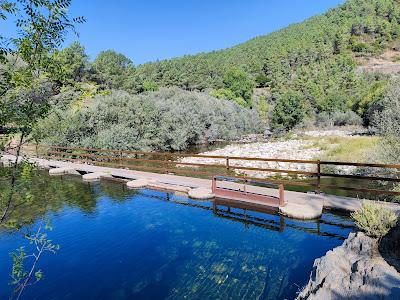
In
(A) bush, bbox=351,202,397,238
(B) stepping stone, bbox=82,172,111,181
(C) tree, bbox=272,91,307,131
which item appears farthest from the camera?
(C) tree, bbox=272,91,307,131

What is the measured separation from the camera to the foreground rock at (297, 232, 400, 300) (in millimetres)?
4320

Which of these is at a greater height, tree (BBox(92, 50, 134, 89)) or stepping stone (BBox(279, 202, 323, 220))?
tree (BBox(92, 50, 134, 89))

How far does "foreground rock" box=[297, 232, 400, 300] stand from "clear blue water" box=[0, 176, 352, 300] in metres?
0.78

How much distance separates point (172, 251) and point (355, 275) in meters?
4.24

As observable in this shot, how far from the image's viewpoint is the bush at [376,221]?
6.61 meters

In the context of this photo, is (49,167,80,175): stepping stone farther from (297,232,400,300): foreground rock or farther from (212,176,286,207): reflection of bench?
(297,232,400,300): foreground rock

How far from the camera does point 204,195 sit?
1173cm

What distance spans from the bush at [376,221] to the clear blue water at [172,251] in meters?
1.14

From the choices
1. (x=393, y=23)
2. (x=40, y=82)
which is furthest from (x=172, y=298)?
(x=393, y=23)

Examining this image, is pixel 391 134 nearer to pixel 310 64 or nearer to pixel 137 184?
pixel 137 184

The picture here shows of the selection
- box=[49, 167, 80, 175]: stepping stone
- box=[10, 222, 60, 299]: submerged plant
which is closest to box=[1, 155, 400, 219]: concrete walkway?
box=[49, 167, 80, 175]: stepping stone

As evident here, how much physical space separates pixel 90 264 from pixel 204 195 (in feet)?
17.4

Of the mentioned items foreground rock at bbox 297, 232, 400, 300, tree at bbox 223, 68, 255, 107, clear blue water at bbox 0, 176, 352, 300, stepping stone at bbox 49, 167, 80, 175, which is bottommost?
clear blue water at bbox 0, 176, 352, 300

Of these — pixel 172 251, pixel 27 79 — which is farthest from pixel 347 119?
pixel 27 79
